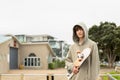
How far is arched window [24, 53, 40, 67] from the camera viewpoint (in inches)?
1863

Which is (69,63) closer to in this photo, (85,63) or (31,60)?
(85,63)

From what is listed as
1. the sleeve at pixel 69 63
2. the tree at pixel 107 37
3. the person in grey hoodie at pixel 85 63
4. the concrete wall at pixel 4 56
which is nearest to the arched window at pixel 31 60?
the tree at pixel 107 37

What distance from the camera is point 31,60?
47531 millimetres

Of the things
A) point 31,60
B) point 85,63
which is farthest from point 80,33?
point 31,60

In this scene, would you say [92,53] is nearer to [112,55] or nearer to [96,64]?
[96,64]

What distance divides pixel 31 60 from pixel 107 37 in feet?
38.2

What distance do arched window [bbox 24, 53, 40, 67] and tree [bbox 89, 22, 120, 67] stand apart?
857 cm

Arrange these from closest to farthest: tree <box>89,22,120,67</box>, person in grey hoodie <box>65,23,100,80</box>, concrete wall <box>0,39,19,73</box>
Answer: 1. person in grey hoodie <box>65,23,100,80</box>
2. concrete wall <box>0,39,19,73</box>
3. tree <box>89,22,120,67</box>

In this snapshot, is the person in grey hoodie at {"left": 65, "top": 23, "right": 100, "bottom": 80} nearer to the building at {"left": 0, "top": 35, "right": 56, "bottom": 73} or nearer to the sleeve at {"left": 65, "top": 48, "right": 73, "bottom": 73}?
the sleeve at {"left": 65, "top": 48, "right": 73, "bottom": 73}

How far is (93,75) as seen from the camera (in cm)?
342

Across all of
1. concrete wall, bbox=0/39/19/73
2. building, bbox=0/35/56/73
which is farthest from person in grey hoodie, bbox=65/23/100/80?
building, bbox=0/35/56/73

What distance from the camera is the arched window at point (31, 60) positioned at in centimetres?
4732

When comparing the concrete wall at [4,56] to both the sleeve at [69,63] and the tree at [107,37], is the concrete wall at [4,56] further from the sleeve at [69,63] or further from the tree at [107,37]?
the sleeve at [69,63]

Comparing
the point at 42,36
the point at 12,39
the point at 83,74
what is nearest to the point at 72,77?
the point at 83,74
